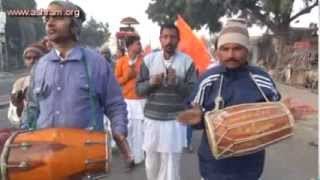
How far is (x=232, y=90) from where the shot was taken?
3906 mm

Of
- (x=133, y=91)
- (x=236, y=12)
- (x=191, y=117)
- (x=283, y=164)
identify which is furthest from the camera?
(x=236, y=12)

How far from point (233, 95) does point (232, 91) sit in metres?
0.03

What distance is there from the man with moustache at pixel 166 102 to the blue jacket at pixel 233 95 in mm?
2141

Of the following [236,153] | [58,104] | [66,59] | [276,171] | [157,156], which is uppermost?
[66,59]

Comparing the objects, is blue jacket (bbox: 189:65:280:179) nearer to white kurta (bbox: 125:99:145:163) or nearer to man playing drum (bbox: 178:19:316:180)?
man playing drum (bbox: 178:19:316:180)

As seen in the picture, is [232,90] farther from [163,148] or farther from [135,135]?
[135,135]

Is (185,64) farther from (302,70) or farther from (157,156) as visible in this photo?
(302,70)

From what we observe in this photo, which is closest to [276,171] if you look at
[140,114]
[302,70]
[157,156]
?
[140,114]

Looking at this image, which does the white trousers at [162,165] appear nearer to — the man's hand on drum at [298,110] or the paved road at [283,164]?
the paved road at [283,164]

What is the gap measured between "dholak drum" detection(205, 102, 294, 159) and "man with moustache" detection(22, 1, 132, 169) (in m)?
0.52

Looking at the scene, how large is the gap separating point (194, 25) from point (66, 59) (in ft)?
128

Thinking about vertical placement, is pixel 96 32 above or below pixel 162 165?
above

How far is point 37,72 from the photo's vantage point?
3.87 meters

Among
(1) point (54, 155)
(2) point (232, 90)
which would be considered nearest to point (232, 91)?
(2) point (232, 90)
